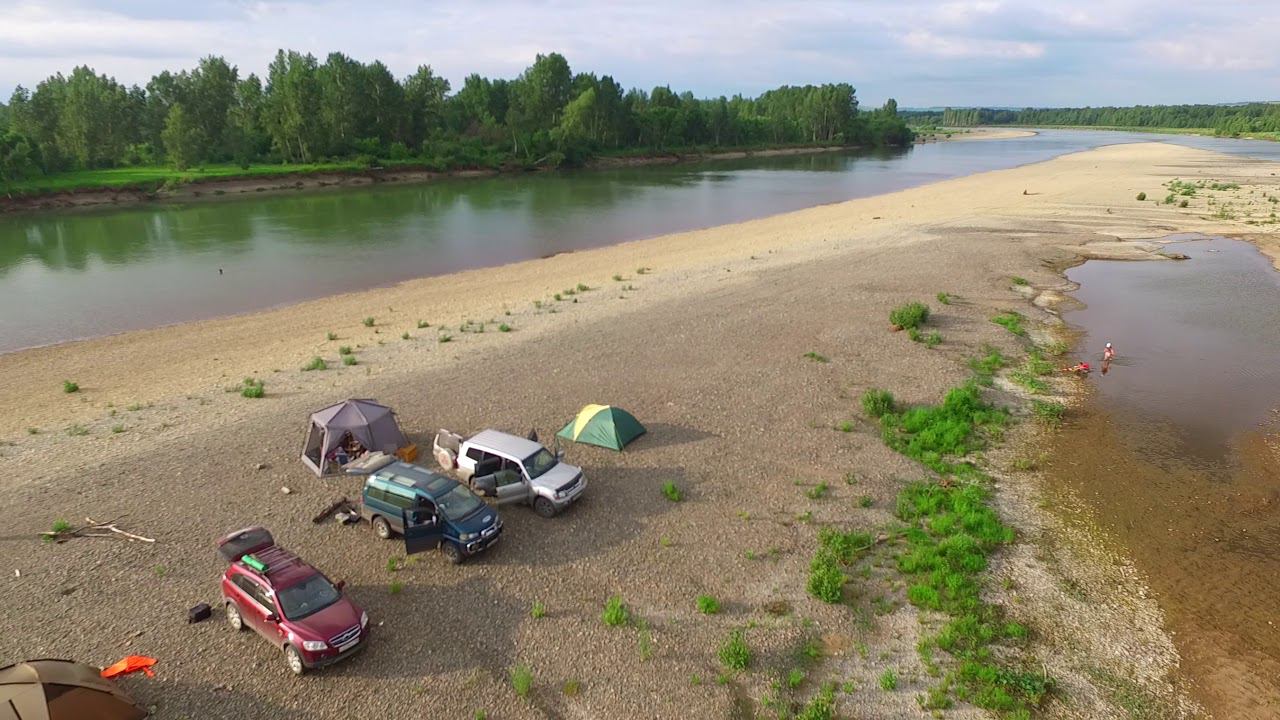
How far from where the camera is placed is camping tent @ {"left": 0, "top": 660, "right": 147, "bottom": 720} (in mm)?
9516

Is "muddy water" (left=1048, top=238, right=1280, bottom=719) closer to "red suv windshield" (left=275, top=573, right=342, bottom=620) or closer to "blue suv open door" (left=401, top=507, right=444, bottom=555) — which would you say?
"blue suv open door" (left=401, top=507, right=444, bottom=555)

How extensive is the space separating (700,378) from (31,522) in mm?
19508

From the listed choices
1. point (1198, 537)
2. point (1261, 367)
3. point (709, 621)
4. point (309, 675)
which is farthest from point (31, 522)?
point (1261, 367)

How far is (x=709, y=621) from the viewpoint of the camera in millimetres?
13164

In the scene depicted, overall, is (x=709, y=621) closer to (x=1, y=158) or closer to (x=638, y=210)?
(x=638, y=210)

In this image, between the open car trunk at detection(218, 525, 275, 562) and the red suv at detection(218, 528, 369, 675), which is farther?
the open car trunk at detection(218, 525, 275, 562)

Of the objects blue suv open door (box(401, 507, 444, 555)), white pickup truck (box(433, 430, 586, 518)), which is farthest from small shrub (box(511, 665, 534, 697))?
white pickup truck (box(433, 430, 586, 518))

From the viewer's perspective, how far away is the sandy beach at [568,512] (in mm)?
11961

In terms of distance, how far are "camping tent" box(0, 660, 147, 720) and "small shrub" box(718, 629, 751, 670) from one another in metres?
9.83

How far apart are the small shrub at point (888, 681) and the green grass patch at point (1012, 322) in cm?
2328

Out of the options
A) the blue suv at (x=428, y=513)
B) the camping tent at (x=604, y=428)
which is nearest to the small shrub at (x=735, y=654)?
the blue suv at (x=428, y=513)

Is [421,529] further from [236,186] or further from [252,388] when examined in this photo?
[236,186]

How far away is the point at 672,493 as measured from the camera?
17.2 metres

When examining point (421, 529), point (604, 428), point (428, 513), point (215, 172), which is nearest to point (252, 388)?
point (428, 513)
